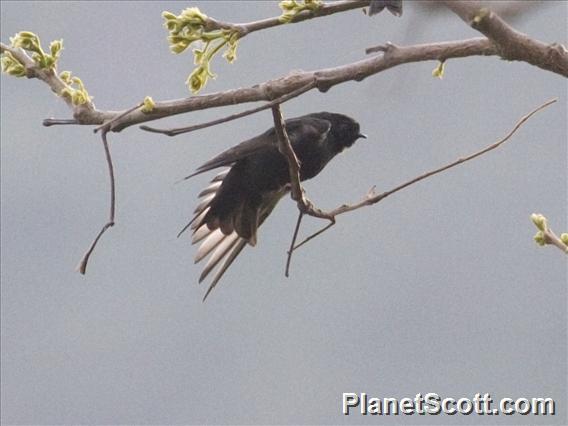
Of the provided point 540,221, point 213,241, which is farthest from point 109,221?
point 213,241

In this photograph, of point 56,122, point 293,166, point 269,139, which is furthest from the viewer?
point 269,139

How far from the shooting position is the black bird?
484 centimetres

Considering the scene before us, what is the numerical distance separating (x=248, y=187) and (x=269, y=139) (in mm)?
300

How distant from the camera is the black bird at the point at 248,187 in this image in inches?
190

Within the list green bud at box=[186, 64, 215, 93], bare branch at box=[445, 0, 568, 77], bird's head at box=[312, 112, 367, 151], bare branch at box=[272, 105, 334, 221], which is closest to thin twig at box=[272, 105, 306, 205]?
bare branch at box=[272, 105, 334, 221]

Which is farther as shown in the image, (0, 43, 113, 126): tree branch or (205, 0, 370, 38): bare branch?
(0, 43, 113, 126): tree branch

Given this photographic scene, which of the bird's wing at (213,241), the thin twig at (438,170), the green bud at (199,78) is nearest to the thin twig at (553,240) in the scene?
the thin twig at (438,170)

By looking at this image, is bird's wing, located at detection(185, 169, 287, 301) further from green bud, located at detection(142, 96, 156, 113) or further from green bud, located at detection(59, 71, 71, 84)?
green bud, located at detection(142, 96, 156, 113)

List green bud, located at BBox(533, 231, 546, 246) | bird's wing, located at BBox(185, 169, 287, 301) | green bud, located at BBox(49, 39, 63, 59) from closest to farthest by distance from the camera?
green bud, located at BBox(533, 231, 546, 246) → green bud, located at BBox(49, 39, 63, 59) → bird's wing, located at BBox(185, 169, 287, 301)

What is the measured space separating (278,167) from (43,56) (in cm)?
205

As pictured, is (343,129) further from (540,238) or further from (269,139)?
(540,238)

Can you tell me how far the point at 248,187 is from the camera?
16.4 feet

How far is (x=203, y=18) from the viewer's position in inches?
111

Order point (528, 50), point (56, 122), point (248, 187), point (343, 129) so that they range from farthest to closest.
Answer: point (343, 129)
point (248, 187)
point (56, 122)
point (528, 50)
